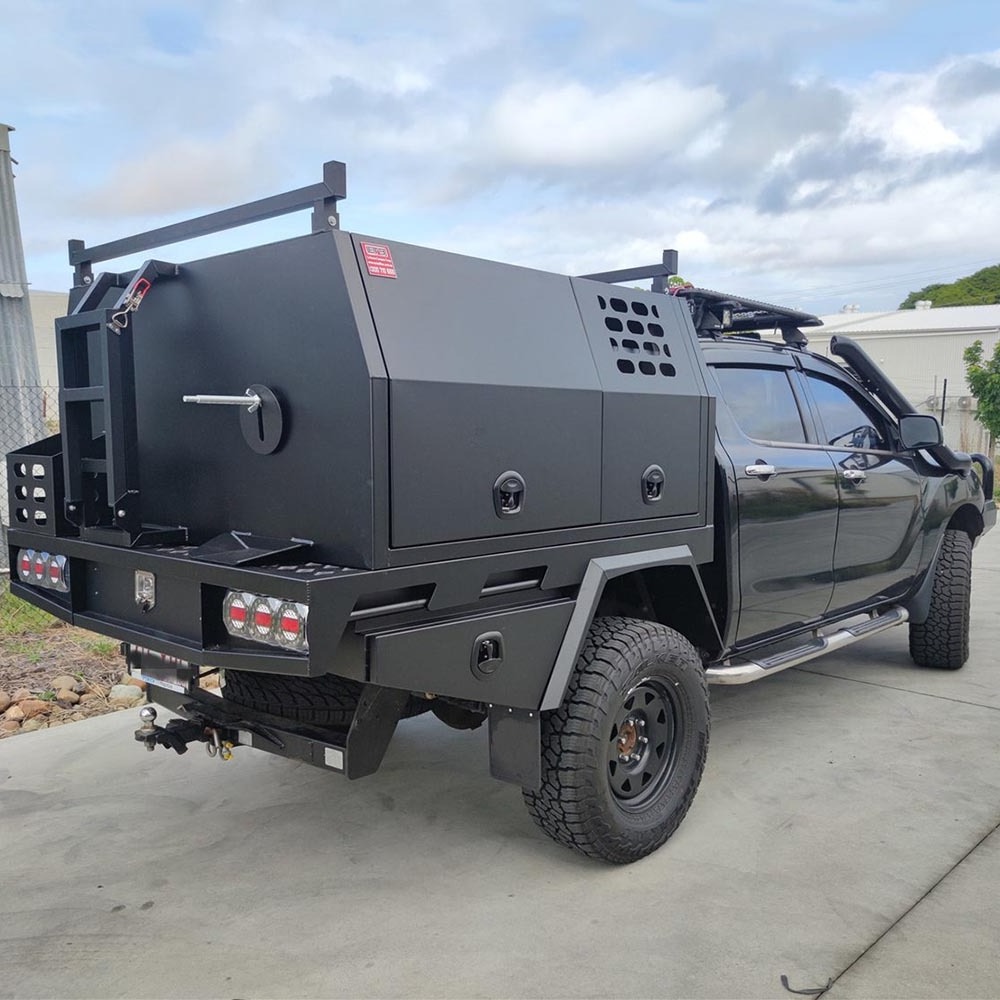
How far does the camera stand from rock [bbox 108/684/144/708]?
5000 millimetres

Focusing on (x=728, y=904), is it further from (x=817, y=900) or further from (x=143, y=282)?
(x=143, y=282)

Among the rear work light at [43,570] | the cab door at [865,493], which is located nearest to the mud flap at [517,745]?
the rear work light at [43,570]

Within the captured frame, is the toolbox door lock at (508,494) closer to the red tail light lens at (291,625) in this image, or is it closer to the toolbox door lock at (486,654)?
the toolbox door lock at (486,654)

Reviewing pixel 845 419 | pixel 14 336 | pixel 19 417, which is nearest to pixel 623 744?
pixel 845 419

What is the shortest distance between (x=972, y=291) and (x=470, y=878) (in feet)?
209

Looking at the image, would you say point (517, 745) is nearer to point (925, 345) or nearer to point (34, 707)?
point (34, 707)

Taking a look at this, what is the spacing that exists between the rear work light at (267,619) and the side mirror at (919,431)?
3.80 m

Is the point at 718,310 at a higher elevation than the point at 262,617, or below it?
higher

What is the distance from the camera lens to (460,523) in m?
2.68

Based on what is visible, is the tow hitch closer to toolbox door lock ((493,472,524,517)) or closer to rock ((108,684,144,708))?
toolbox door lock ((493,472,524,517))

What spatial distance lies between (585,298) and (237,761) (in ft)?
8.30

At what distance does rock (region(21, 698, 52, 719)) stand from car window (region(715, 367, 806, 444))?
3674 mm

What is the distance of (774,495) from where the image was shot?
13.1 feet

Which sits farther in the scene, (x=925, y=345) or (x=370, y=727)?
(x=925, y=345)
